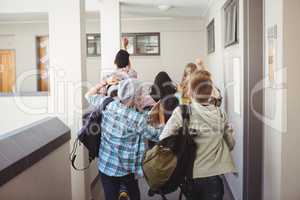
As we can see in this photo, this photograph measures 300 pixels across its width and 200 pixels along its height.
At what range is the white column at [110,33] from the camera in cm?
580

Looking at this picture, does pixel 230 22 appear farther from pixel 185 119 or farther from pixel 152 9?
pixel 152 9

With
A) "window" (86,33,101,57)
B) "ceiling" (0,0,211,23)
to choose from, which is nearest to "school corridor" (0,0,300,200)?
"ceiling" (0,0,211,23)

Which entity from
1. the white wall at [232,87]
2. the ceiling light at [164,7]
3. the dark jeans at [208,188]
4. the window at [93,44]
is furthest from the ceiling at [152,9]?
the dark jeans at [208,188]

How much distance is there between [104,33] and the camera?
5.83 meters

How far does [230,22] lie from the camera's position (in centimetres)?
397

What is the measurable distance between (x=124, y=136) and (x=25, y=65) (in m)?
7.38

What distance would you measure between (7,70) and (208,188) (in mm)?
8330

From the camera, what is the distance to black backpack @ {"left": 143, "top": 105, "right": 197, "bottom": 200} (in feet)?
7.13

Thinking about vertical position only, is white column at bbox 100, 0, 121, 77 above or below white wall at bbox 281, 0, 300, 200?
above

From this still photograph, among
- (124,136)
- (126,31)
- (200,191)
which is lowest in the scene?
(200,191)

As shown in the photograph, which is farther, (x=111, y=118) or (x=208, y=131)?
(x=111, y=118)

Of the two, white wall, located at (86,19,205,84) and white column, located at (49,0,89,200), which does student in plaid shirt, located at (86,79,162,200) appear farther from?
white wall, located at (86,19,205,84)

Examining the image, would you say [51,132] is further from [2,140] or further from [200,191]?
[200,191]

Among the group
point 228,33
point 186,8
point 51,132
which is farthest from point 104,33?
point 51,132
